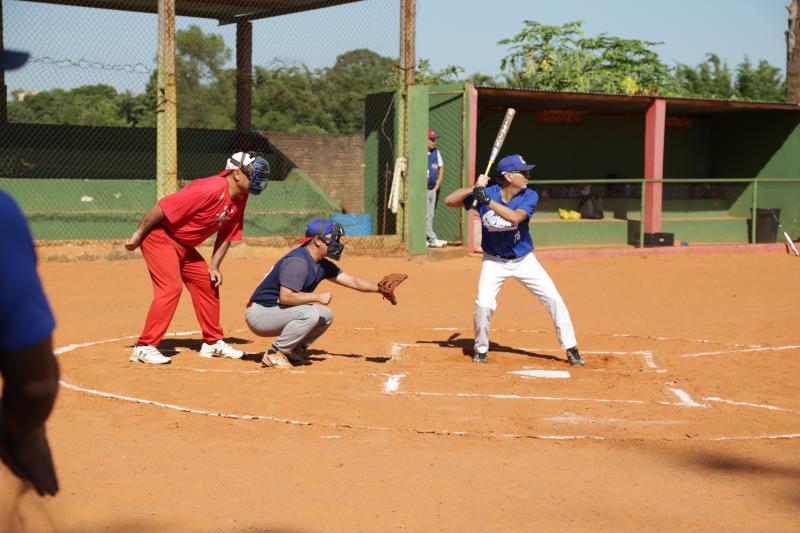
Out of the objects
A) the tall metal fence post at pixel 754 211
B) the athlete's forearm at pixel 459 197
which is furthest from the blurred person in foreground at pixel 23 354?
the tall metal fence post at pixel 754 211

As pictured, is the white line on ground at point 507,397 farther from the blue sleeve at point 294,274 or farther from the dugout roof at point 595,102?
the dugout roof at point 595,102

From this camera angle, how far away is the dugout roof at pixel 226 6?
65.4 ft

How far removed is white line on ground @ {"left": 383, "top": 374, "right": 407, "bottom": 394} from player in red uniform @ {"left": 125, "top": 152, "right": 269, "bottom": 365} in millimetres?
1565

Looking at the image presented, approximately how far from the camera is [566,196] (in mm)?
20641

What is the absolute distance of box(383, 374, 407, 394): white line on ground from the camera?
26.1 feet

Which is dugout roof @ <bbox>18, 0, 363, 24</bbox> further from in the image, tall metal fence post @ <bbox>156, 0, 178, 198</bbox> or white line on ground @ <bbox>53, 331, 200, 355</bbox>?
white line on ground @ <bbox>53, 331, 200, 355</bbox>

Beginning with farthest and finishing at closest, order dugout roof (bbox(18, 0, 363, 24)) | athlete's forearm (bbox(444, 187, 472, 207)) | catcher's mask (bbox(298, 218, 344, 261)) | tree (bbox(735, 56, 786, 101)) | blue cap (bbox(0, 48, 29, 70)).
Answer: tree (bbox(735, 56, 786, 101)) → dugout roof (bbox(18, 0, 363, 24)) → athlete's forearm (bbox(444, 187, 472, 207)) → catcher's mask (bbox(298, 218, 344, 261)) → blue cap (bbox(0, 48, 29, 70))

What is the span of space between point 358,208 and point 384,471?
65.1 feet

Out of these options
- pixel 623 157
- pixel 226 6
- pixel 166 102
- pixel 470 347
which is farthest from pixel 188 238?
pixel 623 157

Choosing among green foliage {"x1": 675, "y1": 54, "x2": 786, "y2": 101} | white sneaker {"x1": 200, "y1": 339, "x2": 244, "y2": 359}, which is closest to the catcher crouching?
white sneaker {"x1": 200, "y1": 339, "x2": 244, "y2": 359}

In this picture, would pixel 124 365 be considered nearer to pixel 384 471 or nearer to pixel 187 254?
pixel 187 254

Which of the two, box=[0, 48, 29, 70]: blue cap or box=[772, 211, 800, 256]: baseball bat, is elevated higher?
box=[0, 48, 29, 70]: blue cap

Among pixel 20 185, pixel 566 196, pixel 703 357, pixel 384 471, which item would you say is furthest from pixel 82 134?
pixel 384 471

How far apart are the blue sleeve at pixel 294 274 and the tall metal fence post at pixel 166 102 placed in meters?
7.75
